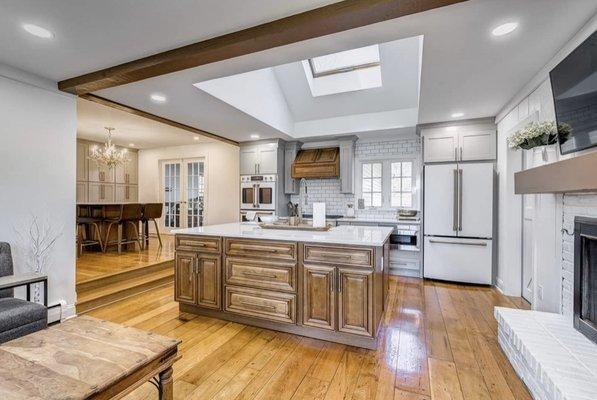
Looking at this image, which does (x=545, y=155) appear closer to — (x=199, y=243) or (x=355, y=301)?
(x=355, y=301)

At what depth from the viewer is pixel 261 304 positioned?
269 cm

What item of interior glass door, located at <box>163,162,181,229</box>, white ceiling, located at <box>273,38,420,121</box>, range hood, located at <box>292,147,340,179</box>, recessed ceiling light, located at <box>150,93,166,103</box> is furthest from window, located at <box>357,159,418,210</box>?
interior glass door, located at <box>163,162,181,229</box>

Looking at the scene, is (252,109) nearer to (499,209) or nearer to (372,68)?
(372,68)

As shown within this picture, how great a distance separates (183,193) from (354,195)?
445cm

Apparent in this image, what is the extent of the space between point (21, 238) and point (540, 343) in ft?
14.3

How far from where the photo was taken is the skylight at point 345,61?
4340 millimetres

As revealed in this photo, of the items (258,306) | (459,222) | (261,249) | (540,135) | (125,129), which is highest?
(125,129)

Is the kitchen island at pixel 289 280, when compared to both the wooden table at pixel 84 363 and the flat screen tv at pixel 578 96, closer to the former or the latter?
the wooden table at pixel 84 363

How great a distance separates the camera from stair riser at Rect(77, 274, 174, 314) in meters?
3.19

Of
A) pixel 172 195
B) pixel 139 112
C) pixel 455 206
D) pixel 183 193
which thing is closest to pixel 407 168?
pixel 455 206

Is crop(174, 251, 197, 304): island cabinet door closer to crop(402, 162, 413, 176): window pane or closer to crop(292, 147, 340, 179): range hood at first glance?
crop(292, 147, 340, 179): range hood

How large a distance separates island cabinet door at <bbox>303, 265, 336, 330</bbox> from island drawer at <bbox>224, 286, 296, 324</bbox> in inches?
5.7

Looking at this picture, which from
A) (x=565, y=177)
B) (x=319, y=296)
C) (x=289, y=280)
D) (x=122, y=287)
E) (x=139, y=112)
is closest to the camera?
(x=565, y=177)

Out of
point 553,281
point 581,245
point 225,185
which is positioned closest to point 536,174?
point 581,245
